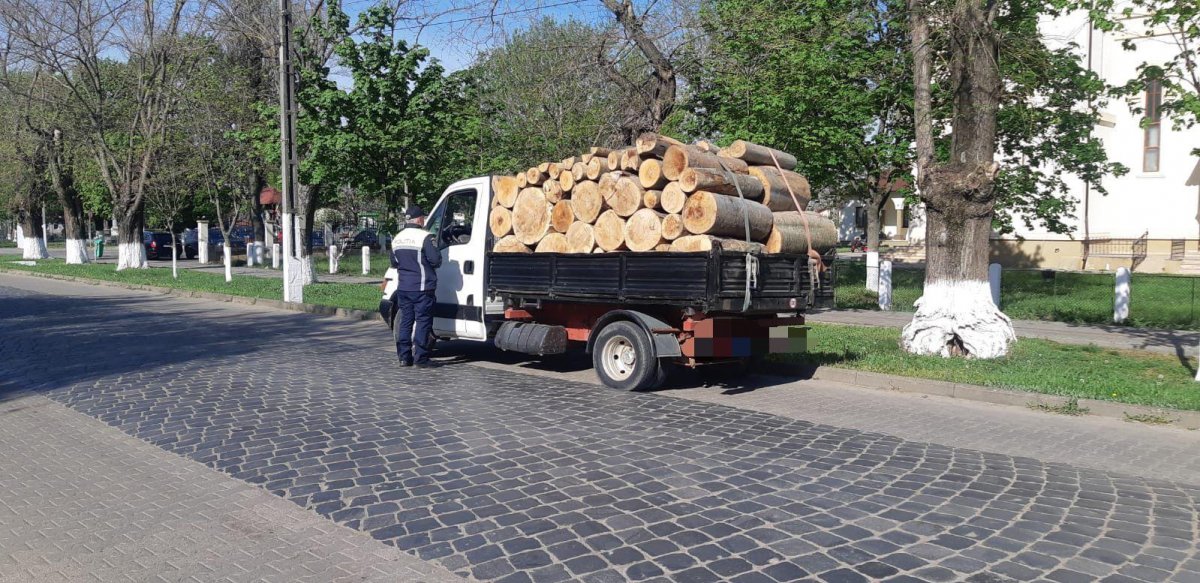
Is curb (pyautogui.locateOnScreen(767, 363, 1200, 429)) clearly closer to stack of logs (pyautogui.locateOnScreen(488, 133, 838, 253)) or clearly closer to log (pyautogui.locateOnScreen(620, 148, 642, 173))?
stack of logs (pyautogui.locateOnScreen(488, 133, 838, 253))

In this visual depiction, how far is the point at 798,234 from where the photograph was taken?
30.6ft

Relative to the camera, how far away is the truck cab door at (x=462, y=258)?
10.5 meters

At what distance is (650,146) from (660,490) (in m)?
4.31

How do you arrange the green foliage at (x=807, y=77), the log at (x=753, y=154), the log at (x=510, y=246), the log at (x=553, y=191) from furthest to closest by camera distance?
the green foliage at (x=807, y=77) → the log at (x=510, y=246) → the log at (x=553, y=191) → the log at (x=753, y=154)

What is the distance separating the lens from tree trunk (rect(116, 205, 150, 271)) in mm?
30763

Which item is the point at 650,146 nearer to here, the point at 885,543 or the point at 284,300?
the point at 885,543

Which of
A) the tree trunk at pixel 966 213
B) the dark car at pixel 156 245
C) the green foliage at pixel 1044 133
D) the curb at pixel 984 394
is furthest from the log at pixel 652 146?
the dark car at pixel 156 245

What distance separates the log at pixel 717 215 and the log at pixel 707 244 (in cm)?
7

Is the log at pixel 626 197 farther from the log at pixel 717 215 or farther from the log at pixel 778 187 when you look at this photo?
the log at pixel 778 187

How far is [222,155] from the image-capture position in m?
31.0

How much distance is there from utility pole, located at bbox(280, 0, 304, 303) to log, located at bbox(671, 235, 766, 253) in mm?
11686

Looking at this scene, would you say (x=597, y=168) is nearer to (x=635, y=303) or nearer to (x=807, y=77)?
(x=635, y=303)

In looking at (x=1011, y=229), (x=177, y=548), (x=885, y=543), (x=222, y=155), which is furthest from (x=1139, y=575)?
(x=222, y=155)

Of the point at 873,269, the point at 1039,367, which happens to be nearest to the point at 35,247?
the point at 873,269
